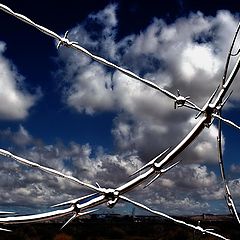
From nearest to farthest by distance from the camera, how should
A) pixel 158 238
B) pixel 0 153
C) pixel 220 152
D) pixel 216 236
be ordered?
pixel 0 153, pixel 216 236, pixel 220 152, pixel 158 238

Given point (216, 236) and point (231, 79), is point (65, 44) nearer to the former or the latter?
point (231, 79)

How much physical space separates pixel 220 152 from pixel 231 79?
247 millimetres

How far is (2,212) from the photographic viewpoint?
110 centimetres

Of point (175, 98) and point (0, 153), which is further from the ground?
point (175, 98)

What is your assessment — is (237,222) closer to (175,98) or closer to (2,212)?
(175,98)

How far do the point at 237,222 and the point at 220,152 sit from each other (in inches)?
8.5

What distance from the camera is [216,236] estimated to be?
1193 millimetres

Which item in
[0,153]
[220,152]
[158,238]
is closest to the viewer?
[0,153]

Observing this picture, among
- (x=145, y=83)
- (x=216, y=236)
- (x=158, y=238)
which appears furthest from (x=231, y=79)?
(x=158, y=238)

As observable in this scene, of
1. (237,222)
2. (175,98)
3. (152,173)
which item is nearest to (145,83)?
(175,98)

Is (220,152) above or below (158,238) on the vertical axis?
below

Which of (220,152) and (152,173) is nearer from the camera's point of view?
(152,173)

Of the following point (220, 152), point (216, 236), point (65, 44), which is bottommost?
point (216, 236)

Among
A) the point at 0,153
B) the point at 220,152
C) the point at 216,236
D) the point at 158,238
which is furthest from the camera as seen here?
the point at 158,238
